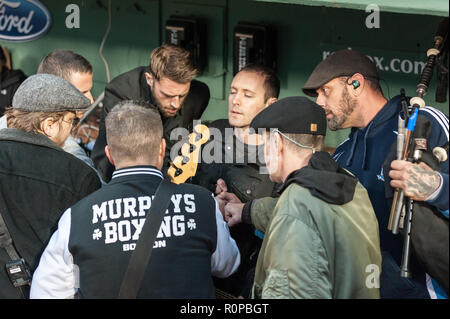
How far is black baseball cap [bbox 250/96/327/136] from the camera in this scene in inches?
141

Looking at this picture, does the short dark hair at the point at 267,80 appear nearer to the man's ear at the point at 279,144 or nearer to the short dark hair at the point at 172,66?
the short dark hair at the point at 172,66

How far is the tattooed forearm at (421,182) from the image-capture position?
3.46m

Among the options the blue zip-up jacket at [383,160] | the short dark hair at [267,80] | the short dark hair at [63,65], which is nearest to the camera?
the blue zip-up jacket at [383,160]

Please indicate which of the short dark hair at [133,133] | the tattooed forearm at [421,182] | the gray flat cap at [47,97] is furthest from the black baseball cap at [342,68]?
the gray flat cap at [47,97]

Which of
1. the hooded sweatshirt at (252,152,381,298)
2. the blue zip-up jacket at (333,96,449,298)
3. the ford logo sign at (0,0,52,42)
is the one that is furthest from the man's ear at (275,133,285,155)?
the ford logo sign at (0,0,52,42)

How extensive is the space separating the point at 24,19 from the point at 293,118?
505 cm

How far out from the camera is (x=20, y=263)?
12.7ft

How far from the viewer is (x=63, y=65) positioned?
538 cm

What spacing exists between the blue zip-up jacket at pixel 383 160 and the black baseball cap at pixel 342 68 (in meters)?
0.26

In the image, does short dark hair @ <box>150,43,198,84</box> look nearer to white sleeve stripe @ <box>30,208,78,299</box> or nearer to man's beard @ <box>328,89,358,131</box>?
man's beard @ <box>328,89,358,131</box>

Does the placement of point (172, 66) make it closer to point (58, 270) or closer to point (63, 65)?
point (63, 65)

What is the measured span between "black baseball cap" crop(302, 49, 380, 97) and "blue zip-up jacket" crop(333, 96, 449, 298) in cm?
26

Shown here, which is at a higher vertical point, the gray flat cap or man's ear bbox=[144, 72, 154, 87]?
the gray flat cap

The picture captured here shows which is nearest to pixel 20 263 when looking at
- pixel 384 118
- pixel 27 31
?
pixel 384 118
